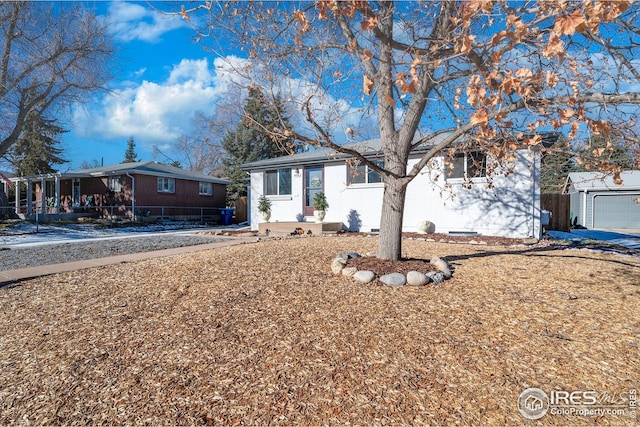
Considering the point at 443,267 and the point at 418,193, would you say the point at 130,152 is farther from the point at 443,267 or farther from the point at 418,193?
the point at 443,267

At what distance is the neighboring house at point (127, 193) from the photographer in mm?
19578

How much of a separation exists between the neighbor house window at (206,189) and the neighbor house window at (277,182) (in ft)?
36.7

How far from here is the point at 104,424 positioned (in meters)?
2.00

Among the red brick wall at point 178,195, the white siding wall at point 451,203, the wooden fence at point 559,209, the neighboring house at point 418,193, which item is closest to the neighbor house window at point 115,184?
the red brick wall at point 178,195

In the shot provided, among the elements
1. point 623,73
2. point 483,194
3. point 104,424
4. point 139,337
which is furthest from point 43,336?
point 483,194

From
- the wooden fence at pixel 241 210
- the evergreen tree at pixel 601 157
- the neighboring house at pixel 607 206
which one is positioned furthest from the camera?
the wooden fence at pixel 241 210

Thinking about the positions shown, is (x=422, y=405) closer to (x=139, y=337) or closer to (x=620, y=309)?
(x=139, y=337)

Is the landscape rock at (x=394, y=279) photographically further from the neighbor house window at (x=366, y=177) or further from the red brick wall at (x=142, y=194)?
the red brick wall at (x=142, y=194)

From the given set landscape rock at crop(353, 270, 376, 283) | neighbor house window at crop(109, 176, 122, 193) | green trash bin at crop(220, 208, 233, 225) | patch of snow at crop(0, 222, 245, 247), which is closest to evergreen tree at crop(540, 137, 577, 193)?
landscape rock at crop(353, 270, 376, 283)

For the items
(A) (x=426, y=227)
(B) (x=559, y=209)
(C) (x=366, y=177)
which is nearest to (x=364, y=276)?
(A) (x=426, y=227)

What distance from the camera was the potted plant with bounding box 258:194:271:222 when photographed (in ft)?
44.9

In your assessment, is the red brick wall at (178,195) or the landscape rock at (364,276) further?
the red brick wall at (178,195)

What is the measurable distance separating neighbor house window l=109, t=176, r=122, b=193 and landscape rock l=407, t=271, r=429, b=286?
20.9m

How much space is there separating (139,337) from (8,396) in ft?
3.01
